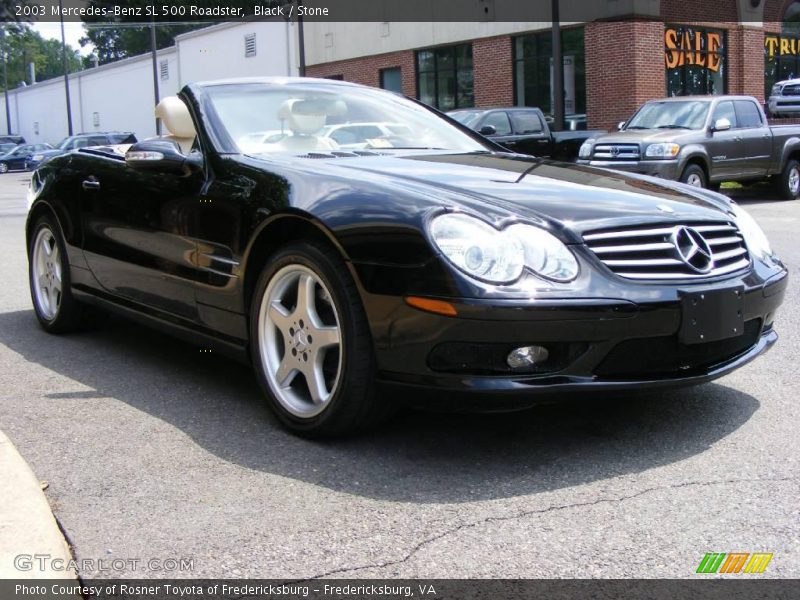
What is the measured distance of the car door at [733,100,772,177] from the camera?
16.3 metres

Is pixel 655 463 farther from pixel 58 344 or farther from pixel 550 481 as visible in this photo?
pixel 58 344

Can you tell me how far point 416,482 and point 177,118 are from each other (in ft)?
7.93

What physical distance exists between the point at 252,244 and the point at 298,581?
1737 millimetres

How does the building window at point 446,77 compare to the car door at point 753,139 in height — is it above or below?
above

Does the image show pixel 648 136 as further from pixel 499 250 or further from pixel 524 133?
pixel 499 250

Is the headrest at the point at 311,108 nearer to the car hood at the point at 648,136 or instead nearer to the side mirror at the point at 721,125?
the car hood at the point at 648,136

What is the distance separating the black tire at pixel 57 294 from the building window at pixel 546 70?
69.3 feet

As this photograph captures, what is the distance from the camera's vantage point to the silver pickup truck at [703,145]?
14844 millimetres

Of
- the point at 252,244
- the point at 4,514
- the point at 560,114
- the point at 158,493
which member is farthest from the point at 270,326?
the point at 560,114

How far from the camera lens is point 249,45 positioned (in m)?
39.0

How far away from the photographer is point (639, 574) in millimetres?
2691

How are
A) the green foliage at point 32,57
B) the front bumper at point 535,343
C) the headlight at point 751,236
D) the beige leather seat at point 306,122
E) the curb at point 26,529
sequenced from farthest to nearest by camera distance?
the green foliage at point 32,57 → the beige leather seat at point 306,122 → the headlight at point 751,236 → the front bumper at point 535,343 → the curb at point 26,529

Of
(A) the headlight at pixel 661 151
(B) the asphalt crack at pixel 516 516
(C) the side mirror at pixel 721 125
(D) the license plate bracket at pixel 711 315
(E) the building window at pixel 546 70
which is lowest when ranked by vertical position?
(B) the asphalt crack at pixel 516 516

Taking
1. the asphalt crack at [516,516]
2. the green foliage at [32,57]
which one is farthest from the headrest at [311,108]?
the green foliage at [32,57]
